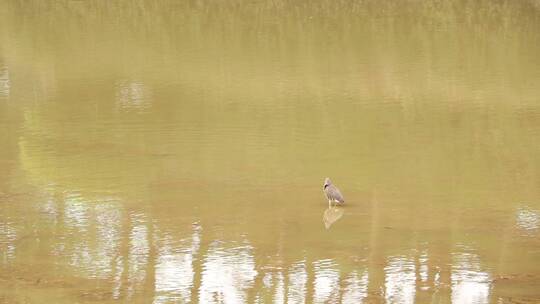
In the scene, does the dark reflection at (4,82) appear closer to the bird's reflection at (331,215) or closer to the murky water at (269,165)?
the murky water at (269,165)

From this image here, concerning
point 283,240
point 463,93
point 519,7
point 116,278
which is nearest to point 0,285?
point 116,278

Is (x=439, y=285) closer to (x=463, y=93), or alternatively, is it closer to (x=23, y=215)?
(x=23, y=215)

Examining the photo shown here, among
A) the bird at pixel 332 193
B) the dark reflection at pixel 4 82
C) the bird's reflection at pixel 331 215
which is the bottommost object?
the dark reflection at pixel 4 82

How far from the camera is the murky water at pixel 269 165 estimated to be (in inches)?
478

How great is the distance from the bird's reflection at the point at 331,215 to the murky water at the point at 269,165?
34 millimetres

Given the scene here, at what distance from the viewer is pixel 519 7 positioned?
3731 cm

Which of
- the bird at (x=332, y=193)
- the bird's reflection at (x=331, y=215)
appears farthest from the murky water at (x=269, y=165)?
the bird at (x=332, y=193)

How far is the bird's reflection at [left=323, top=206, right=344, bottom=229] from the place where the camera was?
45.5 ft

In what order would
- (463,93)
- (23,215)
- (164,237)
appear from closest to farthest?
(164,237) → (23,215) → (463,93)

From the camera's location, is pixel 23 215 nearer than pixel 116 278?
No

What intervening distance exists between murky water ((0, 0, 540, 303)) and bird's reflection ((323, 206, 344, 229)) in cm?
3

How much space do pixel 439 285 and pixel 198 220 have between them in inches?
131

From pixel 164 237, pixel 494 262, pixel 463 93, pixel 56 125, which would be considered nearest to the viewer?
pixel 494 262

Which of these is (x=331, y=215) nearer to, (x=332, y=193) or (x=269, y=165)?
(x=332, y=193)
